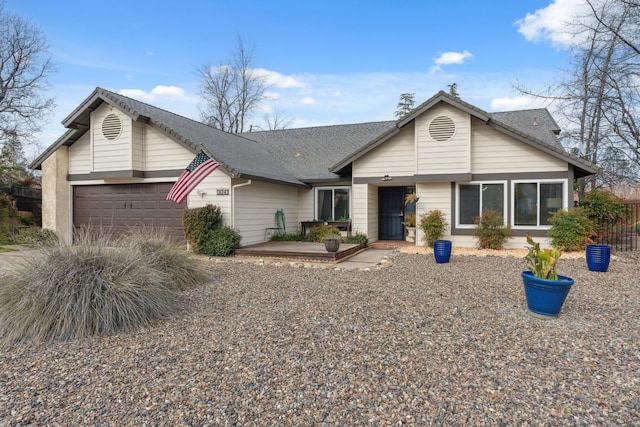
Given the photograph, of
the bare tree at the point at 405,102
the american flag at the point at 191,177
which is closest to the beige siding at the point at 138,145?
the american flag at the point at 191,177

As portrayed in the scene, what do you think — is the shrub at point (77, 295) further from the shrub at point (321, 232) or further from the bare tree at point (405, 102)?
the bare tree at point (405, 102)

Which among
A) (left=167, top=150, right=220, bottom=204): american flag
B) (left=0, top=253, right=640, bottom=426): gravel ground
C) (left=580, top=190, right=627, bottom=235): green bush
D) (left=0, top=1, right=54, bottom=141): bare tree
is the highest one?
(left=0, top=1, right=54, bottom=141): bare tree

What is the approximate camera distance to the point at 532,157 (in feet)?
34.8

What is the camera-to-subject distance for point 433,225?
11.2m

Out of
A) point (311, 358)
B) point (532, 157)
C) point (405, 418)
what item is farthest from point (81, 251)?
point (532, 157)

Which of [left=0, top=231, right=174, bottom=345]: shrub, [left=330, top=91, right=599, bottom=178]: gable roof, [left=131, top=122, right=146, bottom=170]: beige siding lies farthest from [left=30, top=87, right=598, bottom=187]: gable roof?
[left=0, top=231, right=174, bottom=345]: shrub

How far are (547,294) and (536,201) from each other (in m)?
7.36

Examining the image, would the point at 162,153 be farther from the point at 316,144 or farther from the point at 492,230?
the point at 492,230

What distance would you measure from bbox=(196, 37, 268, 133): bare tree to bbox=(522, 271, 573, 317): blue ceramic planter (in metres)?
26.6

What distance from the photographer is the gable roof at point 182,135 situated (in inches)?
423

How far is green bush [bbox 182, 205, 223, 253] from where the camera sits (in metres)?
10.3

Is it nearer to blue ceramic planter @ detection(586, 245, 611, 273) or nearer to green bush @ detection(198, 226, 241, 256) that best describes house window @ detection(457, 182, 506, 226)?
blue ceramic planter @ detection(586, 245, 611, 273)

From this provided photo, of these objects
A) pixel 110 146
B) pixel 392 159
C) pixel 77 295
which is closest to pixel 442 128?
pixel 392 159

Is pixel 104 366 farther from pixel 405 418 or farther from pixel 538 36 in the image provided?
pixel 538 36
